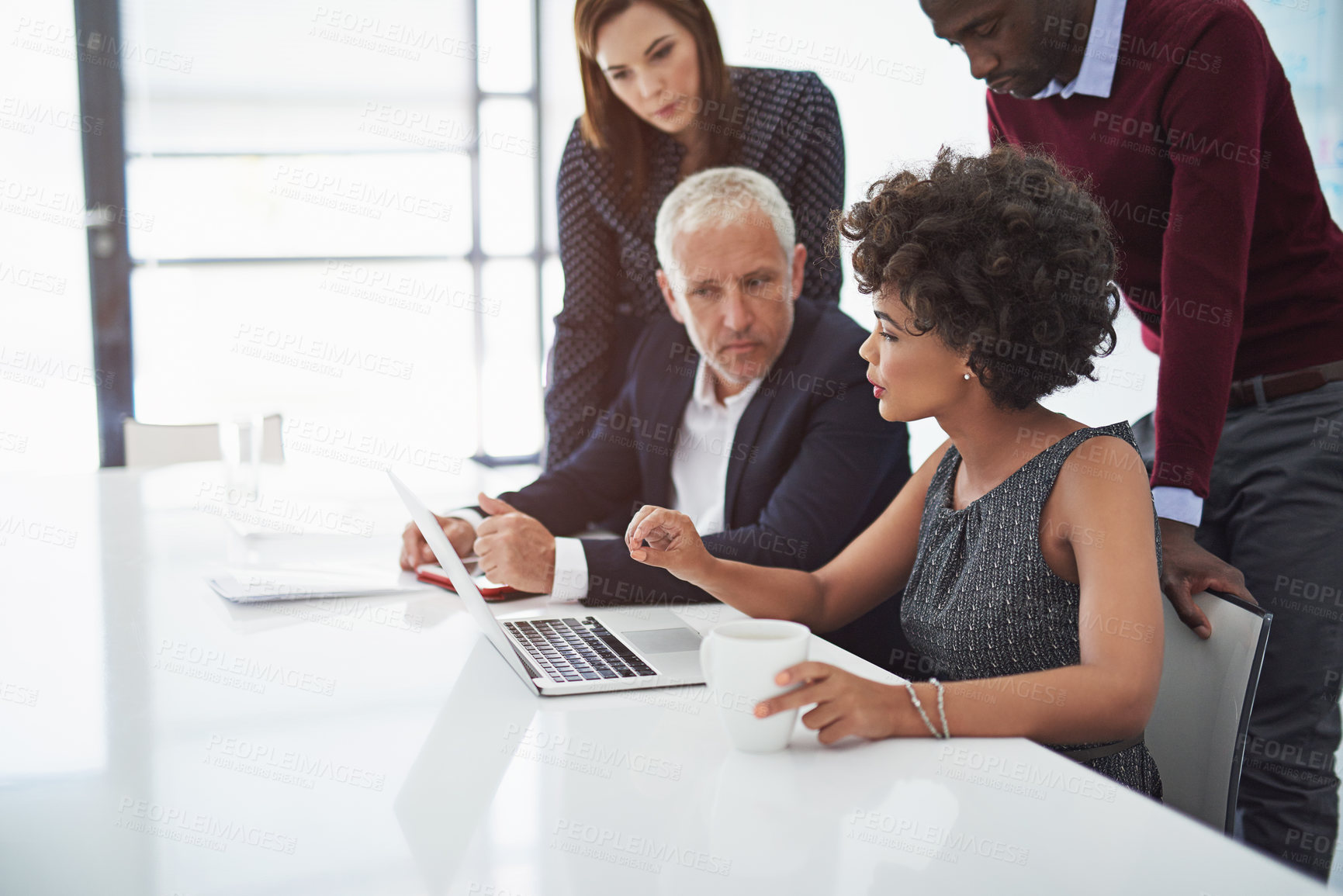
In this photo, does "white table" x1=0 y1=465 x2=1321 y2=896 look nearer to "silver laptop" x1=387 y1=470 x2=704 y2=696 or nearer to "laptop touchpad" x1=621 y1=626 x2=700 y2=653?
"silver laptop" x1=387 y1=470 x2=704 y2=696

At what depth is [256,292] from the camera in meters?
4.75

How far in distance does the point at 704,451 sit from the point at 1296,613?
936 millimetres

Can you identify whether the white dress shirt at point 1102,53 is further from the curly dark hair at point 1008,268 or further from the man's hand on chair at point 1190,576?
the curly dark hair at point 1008,268

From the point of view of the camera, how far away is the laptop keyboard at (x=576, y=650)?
106 cm

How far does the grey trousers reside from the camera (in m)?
1.43

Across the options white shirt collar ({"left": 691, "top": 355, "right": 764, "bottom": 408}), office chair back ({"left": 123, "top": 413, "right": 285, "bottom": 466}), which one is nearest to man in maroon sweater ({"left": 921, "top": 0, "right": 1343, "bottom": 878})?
white shirt collar ({"left": 691, "top": 355, "right": 764, "bottom": 408})

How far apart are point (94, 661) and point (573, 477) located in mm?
974

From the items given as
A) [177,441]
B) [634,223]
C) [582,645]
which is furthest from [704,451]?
[177,441]

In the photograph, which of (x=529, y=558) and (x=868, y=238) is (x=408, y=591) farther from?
(x=868, y=238)

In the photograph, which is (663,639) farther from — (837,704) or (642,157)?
(642,157)

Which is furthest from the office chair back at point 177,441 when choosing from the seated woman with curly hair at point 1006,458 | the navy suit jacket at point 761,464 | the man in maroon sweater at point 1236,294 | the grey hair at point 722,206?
the man in maroon sweater at point 1236,294

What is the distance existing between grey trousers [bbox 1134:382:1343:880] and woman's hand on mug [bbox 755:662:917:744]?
0.87m

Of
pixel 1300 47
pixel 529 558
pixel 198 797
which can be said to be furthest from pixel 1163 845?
pixel 1300 47

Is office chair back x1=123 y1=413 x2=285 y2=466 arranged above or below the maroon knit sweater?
below
